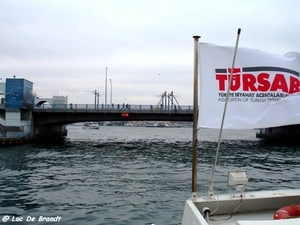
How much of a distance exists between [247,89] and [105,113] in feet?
207

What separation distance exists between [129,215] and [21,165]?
21.6m

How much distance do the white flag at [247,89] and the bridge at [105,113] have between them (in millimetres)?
59903

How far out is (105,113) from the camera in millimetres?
69188

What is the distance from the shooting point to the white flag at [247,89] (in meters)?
7.04

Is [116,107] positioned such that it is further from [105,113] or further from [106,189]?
[106,189]

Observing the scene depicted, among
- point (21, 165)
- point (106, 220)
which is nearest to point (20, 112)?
point (21, 165)

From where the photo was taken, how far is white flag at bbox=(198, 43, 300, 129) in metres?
7.04

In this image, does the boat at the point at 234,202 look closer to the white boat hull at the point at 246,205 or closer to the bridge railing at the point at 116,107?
the white boat hull at the point at 246,205

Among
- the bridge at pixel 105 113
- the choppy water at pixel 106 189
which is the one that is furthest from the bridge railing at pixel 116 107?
the choppy water at pixel 106 189

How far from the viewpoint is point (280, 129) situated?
282 feet

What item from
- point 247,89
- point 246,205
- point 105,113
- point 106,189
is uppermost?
point 247,89

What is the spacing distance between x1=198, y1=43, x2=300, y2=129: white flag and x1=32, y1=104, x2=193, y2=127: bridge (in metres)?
59.9

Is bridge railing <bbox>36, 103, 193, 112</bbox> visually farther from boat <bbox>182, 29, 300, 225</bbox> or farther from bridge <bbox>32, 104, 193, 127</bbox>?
boat <bbox>182, 29, 300, 225</bbox>

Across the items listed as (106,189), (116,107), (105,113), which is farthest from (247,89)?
(116,107)
